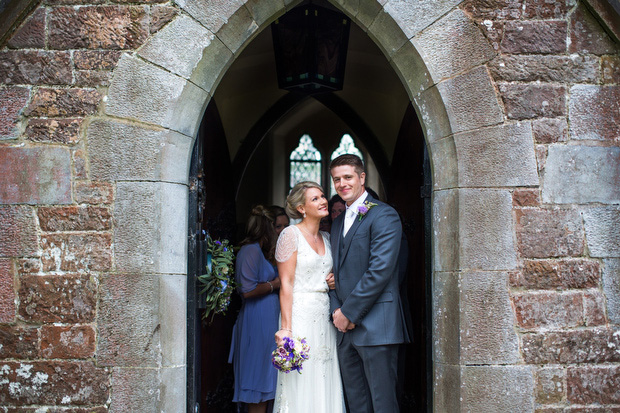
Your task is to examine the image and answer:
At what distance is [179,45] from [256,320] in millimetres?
2131

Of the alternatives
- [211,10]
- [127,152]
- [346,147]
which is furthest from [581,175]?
[346,147]

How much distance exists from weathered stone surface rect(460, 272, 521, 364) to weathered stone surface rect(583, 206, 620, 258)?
1.61 feet

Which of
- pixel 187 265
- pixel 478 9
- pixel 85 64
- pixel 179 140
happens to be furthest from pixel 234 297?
pixel 478 9

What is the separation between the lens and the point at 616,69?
136 inches

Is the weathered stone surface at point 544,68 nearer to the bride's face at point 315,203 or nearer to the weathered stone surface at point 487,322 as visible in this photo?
the weathered stone surface at point 487,322

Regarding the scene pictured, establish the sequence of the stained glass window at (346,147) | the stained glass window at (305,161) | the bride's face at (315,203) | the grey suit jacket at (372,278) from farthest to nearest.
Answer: the stained glass window at (305,161) < the stained glass window at (346,147) < the bride's face at (315,203) < the grey suit jacket at (372,278)

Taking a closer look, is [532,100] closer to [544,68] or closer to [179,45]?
[544,68]

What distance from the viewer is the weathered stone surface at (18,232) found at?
3.42 m

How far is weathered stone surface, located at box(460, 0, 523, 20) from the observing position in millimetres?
3471

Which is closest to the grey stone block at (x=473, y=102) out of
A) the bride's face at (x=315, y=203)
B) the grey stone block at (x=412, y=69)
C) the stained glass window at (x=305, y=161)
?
the grey stone block at (x=412, y=69)

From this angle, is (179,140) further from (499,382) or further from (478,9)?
(499,382)

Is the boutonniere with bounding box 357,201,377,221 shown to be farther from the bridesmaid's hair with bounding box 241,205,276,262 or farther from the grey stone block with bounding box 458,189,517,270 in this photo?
the bridesmaid's hair with bounding box 241,205,276,262

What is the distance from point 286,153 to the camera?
9.72m

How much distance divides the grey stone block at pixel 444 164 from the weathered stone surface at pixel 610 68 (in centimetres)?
87
